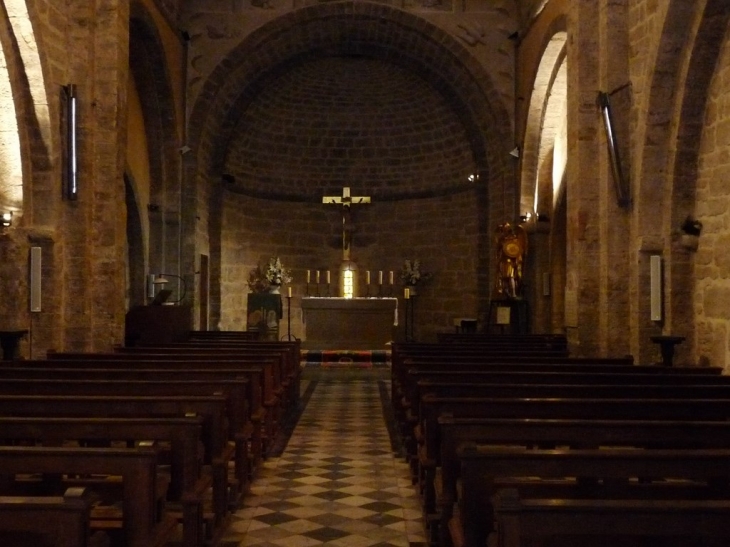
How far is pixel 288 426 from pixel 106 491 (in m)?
5.35

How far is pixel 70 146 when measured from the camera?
31.8ft

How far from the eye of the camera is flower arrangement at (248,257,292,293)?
1822 centimetres

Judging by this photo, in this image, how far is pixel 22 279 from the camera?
9.38 metres

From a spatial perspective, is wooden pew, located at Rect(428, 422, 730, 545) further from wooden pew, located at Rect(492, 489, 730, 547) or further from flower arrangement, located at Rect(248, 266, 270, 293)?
flower arrangement, located at Rect(248, 266, 270, 293)

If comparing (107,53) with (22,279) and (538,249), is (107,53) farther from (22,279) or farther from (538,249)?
(538,249)

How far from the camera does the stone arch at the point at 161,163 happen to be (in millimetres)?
15672

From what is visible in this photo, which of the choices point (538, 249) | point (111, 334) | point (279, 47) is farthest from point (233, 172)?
point (111, 334)

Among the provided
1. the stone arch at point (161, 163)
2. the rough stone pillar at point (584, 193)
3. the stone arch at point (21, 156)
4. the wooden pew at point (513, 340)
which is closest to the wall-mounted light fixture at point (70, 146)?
the stone arch at point (21, 156)

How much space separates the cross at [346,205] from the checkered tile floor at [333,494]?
33.5 feet

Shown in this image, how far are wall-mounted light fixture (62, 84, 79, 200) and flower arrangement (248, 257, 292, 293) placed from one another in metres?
8.58

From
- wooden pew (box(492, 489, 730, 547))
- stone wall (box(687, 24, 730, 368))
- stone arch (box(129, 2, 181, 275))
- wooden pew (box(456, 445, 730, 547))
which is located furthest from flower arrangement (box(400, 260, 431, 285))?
wooden pew (box(492, 489, 730, 547))

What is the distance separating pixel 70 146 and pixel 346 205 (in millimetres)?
10752

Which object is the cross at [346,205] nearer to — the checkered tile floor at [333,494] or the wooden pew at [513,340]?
the wooden pew at [513,340]

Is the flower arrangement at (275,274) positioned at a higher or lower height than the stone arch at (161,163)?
lower
